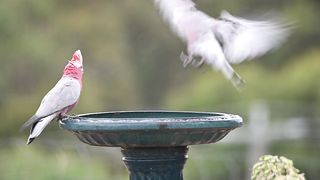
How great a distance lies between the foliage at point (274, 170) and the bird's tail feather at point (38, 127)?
819 mm

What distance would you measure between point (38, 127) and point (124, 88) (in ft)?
23.6

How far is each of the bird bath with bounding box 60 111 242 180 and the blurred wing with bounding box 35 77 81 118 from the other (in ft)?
0.19

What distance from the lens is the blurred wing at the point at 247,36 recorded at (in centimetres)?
367

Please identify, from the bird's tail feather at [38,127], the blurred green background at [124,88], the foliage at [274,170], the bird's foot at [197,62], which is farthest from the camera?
the blurred green background at [124,88]

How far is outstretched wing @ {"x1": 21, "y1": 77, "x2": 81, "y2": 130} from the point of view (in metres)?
2.86

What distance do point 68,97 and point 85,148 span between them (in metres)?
3.95

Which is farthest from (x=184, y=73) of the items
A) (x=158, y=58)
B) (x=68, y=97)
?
(x=68, y=97)

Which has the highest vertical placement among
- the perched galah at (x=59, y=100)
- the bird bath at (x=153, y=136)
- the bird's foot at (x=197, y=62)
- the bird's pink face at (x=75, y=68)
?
the bird's foot at (x=197, y=62)

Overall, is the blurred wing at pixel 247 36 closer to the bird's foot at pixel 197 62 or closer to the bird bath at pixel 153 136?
the bird's foot at pixel 197 62

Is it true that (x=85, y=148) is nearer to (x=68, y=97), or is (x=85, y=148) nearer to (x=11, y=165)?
(x=11, y=165)

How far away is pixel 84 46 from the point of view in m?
9.37

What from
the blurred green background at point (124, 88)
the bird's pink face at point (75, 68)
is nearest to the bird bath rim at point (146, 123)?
the bird's pink face at point (75, 68)

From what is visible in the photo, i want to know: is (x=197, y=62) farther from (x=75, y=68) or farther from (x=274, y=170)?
(x=75, y=68)

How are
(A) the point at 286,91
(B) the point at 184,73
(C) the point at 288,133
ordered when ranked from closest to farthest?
(C) the point at 288,133 < (A) the point at 286,91 < (B) the point at 184,73
